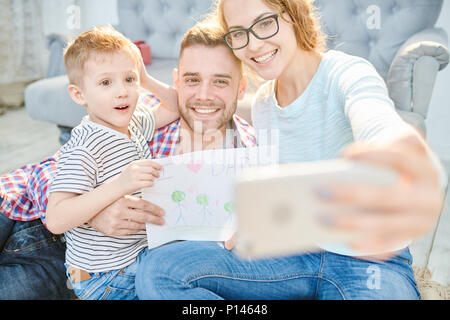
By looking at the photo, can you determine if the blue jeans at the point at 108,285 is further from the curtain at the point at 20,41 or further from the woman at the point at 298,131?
the curtain at the point at 20,41

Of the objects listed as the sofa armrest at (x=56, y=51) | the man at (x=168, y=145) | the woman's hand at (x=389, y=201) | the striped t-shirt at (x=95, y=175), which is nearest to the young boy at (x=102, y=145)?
the striped t-shirt at (x=95, y=175)

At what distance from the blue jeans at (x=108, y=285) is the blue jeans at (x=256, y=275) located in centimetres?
11

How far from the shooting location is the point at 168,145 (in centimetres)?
120

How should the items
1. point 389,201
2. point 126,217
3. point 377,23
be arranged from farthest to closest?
point 377,23 → point 126,217 → point 389,201

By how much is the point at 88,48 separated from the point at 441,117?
2.41m

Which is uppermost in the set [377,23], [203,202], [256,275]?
[377,23]

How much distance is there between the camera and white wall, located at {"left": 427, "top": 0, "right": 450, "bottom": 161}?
8.21 feet

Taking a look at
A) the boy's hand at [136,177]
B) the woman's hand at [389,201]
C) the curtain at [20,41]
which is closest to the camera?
the woman's hand at [389,201]

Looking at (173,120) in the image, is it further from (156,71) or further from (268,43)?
(156,71)

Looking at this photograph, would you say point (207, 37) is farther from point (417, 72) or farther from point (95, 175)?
point (417, 72)

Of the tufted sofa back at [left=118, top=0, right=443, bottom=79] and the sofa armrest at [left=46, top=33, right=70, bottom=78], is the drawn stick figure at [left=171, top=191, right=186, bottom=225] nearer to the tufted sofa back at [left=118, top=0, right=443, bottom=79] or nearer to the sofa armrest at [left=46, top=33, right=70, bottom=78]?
the tufted sofa back at [left=118, top=0, right=443, bottom=79]

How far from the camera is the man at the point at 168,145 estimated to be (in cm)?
111

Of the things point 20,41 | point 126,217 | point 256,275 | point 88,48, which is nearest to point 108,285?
point 126,217
